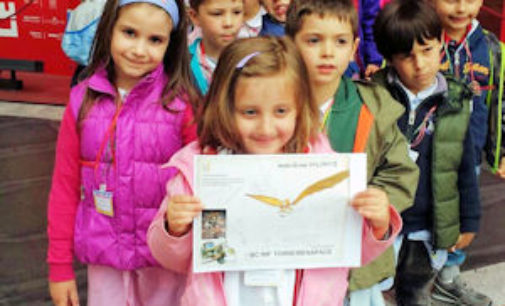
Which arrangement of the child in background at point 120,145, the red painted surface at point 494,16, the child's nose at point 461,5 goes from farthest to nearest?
the red painted surface at point 494,16
the child's nose at point 461,5
the child in background at point 120,145

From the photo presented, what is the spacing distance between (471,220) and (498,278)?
1138 mm

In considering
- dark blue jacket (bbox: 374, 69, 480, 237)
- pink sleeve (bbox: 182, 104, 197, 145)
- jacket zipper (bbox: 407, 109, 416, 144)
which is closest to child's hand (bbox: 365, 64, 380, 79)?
dark blue jacket (bbox: 374, 69, 480, 237)

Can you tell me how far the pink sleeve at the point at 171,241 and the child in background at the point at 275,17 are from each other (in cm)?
166

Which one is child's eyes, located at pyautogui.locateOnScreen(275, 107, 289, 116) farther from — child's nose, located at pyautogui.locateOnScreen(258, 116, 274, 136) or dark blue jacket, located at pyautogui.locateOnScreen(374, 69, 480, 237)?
dark blue jacket, located at pyautogui.locateOnScreen(374, 69, 480, 237)

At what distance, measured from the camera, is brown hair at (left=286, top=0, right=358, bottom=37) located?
2.44 meters

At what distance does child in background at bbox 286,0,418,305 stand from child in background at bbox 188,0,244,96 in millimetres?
458

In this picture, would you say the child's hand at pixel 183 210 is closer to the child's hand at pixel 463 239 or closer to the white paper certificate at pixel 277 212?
the white paper certificate at pixel 277 212

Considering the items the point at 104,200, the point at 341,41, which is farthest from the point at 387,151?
the point at 104,200

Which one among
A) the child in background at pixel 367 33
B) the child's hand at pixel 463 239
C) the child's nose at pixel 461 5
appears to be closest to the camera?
the child's hand at pixel 463 239

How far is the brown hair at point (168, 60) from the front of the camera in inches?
92.5

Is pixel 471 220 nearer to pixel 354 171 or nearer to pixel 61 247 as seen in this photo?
pixel 354 171

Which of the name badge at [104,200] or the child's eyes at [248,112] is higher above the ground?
the child's eyes at [248,112]

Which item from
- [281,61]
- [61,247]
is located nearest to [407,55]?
[281,61]

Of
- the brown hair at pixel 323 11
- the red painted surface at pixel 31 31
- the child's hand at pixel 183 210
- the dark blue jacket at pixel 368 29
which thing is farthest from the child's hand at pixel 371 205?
the red painted surface at pixel 31 31
